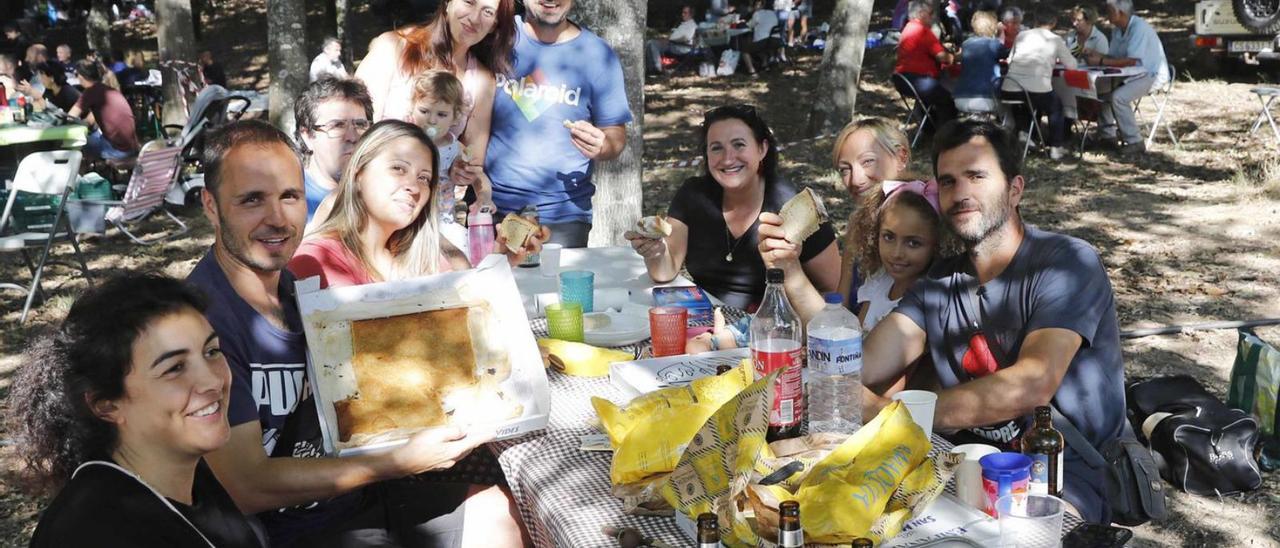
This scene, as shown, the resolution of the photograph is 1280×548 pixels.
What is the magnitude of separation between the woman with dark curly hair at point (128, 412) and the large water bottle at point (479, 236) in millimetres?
1908

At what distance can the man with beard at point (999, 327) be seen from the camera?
271 centimetres

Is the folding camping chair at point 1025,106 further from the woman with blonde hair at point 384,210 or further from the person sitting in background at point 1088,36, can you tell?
the woman with blonde hair at point 384,210

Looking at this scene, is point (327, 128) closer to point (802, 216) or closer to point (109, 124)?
point (802, 216)

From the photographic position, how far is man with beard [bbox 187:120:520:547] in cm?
236

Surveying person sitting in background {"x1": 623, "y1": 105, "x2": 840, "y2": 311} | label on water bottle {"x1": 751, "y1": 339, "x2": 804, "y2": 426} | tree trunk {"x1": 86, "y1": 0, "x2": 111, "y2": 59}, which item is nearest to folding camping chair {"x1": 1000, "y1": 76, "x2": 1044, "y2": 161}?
person sitting in background {"x1": 623, "y1": 105, "x2": 840, "y2": 311}

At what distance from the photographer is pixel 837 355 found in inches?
96.1

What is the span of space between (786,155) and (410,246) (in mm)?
8340

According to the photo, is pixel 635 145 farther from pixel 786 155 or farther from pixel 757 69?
pixel 757 69

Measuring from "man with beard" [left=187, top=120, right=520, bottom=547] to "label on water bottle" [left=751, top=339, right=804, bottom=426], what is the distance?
0.63 meters

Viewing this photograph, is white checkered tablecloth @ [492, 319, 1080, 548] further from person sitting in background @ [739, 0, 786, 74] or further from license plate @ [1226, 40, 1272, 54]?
person sitting in background @ [739, 0, 786, 74]

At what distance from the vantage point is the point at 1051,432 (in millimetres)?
2088

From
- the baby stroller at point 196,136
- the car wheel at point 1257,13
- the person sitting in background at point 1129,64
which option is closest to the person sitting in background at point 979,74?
the person sitting in background at point 1129,64

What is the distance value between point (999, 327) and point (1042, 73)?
8199 mm

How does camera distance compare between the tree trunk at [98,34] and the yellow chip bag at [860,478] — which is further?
the tree trunk at [98,34]
